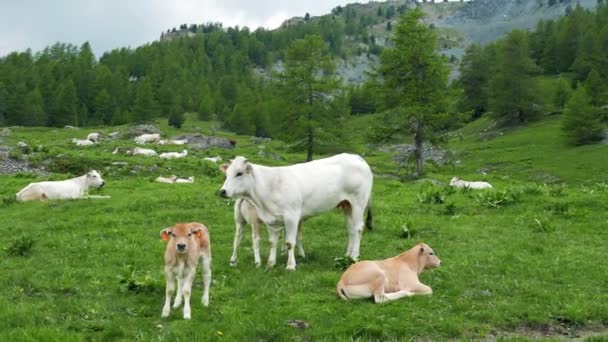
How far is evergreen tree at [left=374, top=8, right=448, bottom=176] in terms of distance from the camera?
47594mm

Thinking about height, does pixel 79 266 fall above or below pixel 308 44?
below

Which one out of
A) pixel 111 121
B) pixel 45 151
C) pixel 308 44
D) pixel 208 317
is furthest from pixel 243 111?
pixel 208 317

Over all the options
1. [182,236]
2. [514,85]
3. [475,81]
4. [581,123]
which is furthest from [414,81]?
[475,81]

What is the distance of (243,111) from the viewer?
111 meters

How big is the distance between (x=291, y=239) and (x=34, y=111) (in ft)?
327

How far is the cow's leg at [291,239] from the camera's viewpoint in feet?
44.2

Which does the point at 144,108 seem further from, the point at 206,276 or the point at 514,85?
the point at 206,276

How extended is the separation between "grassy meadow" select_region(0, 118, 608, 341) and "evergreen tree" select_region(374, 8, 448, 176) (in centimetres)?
2247

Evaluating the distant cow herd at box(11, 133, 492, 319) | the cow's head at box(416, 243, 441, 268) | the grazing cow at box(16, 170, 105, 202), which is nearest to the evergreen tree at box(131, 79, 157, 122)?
the grazing cow at box(16, 170, 105, 202)

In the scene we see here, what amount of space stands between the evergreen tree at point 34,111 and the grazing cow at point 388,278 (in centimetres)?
10187

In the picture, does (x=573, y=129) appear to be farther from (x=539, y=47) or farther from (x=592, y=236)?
(x=539, y=47)

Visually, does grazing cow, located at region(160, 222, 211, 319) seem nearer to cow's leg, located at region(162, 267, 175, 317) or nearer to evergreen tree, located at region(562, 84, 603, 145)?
cow's leg, located at region(162, 267, 175, 317)

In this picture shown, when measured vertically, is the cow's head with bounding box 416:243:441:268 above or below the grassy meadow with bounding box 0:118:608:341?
above

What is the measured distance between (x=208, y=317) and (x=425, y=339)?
3.66 meters
